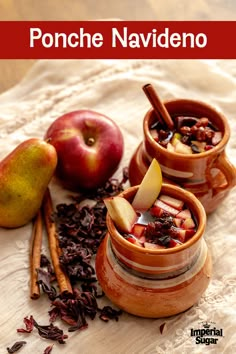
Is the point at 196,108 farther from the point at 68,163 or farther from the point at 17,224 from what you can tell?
the point at 17,224

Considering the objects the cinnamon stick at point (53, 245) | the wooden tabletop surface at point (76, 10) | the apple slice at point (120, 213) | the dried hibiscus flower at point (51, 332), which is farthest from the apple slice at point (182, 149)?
the wooden tabletop surface at point (76, 10)

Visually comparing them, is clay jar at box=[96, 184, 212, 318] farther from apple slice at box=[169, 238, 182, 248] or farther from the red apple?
the red apple

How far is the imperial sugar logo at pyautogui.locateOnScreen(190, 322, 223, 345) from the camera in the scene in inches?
61.9

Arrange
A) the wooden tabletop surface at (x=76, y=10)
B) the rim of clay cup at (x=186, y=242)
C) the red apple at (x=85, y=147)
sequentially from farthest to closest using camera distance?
1. the wooden tabletop surface at (x=76, y=10)
2. the red apple at (x=85, y=147)
3. the rim of clay cup at (x=186, y=242)

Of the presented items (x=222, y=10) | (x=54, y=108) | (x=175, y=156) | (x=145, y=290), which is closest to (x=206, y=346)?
(x=145, y=290)

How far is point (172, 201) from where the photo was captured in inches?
62.6

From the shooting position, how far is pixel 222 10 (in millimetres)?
2379

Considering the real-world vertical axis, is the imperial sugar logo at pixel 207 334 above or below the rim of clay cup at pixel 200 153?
below

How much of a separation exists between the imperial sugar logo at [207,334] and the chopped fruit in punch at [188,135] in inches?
14.6

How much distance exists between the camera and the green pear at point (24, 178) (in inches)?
67.6

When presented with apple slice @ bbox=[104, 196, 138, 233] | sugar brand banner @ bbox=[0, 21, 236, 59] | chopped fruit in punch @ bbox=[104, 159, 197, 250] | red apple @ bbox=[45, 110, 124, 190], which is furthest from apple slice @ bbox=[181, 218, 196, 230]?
sugar brand banner @ bbox=[0, 21, 236, 59]

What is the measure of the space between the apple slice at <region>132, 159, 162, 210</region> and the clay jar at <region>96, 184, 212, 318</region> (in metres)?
0.02

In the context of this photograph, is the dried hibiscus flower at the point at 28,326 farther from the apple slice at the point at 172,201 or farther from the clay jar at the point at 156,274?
the apple slice at the point at 172,201

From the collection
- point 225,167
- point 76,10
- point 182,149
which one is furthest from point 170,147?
point 76,10
